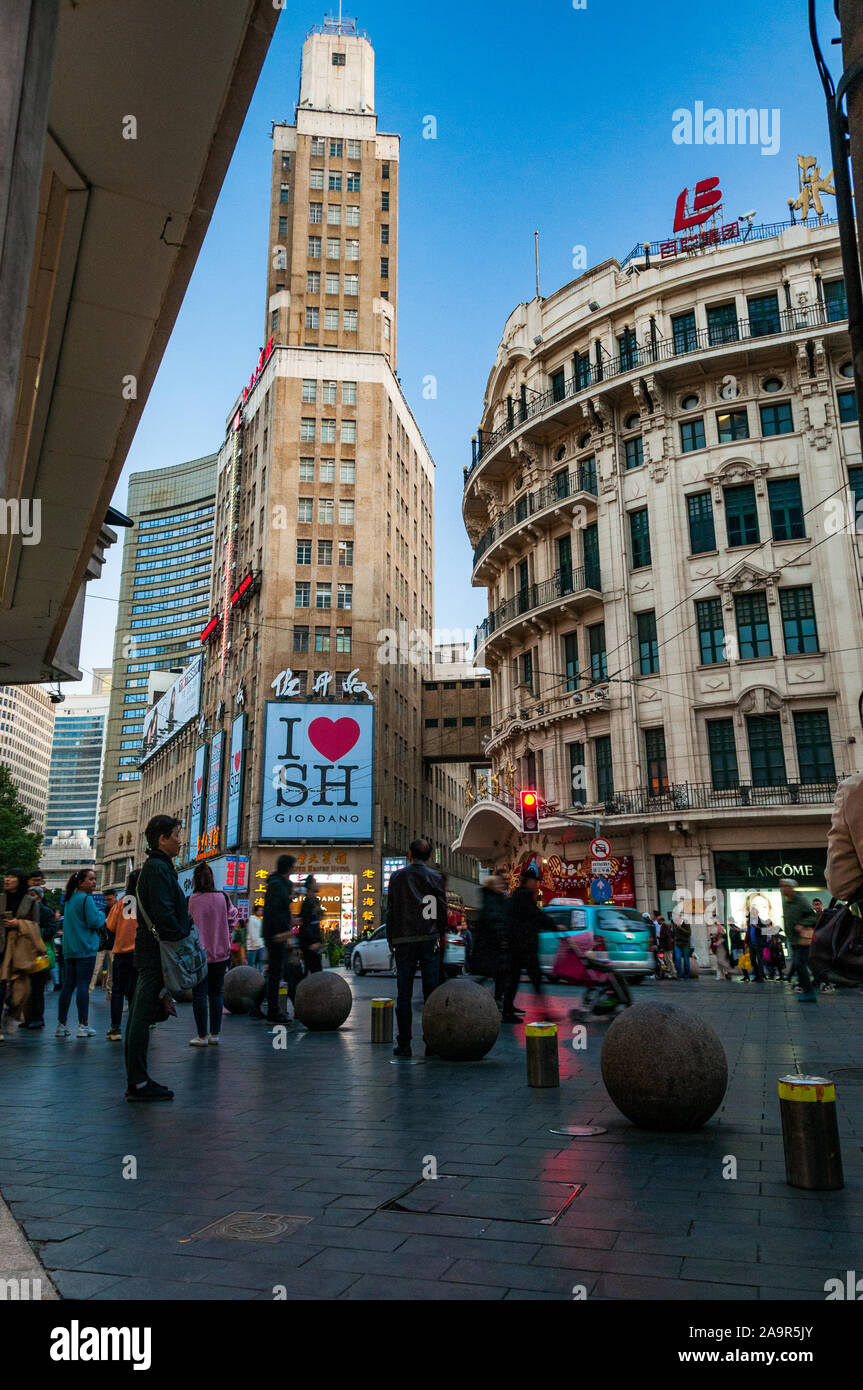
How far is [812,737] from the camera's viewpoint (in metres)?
30.1

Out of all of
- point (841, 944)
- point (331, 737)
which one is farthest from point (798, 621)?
point (841, 944)

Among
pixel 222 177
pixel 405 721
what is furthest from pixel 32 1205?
pixel 405 721

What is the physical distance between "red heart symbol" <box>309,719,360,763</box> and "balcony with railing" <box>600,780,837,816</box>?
22.9 metres

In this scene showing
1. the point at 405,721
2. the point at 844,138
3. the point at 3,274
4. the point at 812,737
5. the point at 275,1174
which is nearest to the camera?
the point at 844,138

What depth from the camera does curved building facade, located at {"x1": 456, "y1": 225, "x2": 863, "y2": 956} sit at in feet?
98.9

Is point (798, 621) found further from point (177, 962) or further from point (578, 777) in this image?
point (177, 962)

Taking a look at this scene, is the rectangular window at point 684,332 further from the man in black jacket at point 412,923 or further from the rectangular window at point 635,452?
the man in black jacket at point 412,923

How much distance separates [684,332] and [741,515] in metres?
7.32

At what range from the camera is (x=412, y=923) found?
30.3 feet

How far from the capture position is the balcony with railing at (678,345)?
104ft

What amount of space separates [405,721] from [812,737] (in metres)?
35.7

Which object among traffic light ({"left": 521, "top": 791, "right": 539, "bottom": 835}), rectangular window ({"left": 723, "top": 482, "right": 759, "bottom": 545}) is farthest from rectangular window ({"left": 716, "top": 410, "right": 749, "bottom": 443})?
traffic light ({"left": 521, "top": 791, "right": 539, "bottom": 835})

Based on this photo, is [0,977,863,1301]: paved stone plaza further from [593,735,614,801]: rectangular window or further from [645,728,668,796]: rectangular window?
[593,735,614,801]: rectangular window

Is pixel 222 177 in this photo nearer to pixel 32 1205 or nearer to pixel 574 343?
pixel 32 1205
